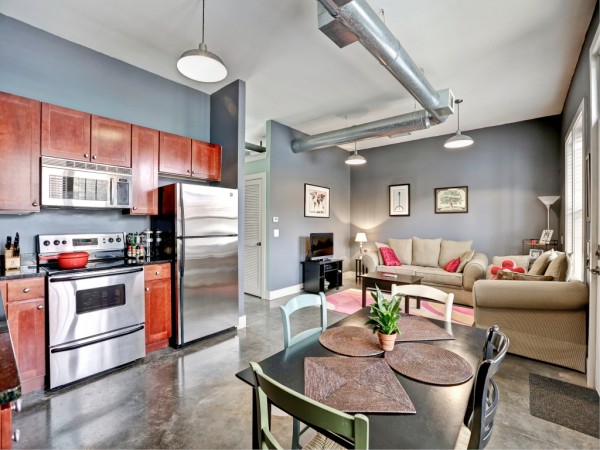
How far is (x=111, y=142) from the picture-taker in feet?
9.46

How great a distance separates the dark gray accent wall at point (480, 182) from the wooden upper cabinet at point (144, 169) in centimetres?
490

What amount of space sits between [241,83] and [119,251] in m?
2.45

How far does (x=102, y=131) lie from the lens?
9.27ft

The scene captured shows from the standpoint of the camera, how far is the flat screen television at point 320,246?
562 cm

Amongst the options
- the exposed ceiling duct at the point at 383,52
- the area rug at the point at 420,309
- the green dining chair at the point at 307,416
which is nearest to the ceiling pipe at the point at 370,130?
the exposed ceiling duct at the point at 383,52

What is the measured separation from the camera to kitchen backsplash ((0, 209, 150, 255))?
2566 millimetres

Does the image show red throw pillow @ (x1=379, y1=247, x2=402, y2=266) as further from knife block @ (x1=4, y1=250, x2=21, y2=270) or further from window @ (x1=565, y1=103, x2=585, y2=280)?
knife block @ (x1=4, y1=250, x2=21, y2=270)

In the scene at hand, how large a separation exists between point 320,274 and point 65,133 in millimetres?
4097

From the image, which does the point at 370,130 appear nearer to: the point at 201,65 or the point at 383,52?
the point at 383,52

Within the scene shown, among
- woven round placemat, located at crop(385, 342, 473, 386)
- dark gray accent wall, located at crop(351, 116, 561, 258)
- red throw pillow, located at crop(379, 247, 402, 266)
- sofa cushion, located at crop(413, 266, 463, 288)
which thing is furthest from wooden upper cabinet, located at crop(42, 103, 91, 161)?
dark gray accent wall, located at crop(351, 116, 561, 258)

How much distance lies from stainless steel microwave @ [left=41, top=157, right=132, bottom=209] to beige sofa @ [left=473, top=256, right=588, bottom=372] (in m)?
3.84

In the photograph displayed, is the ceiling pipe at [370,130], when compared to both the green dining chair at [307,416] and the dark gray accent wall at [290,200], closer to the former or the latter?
the dark gray accent wall at [290,200]

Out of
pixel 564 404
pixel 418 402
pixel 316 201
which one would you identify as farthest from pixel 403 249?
pixel 418 402

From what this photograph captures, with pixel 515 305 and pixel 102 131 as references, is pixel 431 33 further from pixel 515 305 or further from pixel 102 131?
pixel 102 131
